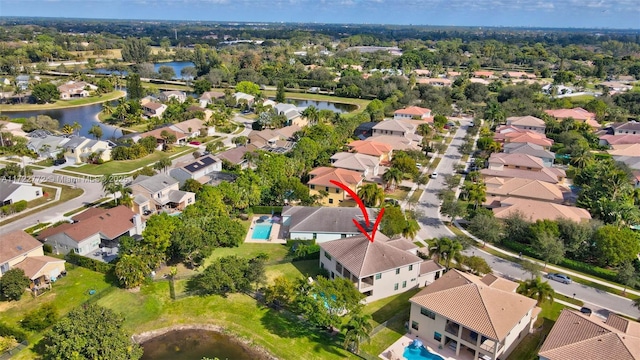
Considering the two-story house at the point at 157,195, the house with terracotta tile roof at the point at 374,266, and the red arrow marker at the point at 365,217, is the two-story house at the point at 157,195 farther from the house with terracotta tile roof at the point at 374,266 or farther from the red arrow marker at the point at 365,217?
the house with terracotta tile roof at the point at 374,266

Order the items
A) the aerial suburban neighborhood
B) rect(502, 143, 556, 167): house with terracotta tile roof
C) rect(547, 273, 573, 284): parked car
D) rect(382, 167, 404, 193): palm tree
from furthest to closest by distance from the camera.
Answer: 1. rect(502, 143, 556, 167): house with terracotta tile roof
2. rect(382, 167, 404, 193): palm tree
3. rect(547, 273, 573, 284): parked car
4. the aerial suburban neighborhood

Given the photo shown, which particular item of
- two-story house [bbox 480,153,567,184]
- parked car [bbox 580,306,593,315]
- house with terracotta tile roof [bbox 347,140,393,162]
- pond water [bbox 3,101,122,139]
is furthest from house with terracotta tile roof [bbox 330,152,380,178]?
pond water [bbox 3,101,122,139]

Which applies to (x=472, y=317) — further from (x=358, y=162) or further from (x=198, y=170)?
(x=198, y=170)

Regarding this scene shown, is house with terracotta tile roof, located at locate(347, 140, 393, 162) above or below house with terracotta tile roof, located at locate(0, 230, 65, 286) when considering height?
above

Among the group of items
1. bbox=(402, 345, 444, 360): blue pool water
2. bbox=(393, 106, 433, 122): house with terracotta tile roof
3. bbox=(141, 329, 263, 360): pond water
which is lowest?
bbox=(141, 329, 263, 360): pond water

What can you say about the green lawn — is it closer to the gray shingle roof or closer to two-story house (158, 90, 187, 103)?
two-story house (158, 90, 187, 103)

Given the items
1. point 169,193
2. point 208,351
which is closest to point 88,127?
point 169,193

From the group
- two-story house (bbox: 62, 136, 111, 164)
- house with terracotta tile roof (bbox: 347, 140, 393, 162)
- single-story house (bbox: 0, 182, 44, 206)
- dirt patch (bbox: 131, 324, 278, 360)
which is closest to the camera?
dirt patch (bbox: 131, 324, 278, 360)
